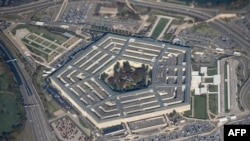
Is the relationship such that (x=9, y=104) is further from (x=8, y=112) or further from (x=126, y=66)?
(x=126, y=66)

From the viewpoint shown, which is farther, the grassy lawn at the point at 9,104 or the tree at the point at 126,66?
the tree at the point at 126,66

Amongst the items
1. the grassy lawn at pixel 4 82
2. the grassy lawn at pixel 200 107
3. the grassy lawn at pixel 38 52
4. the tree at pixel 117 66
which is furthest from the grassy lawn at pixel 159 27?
the grassy lawn at pixel 4 82

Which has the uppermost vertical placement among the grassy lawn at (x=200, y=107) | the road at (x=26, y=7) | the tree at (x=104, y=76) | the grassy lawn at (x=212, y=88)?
the road at (x=26, y=7)

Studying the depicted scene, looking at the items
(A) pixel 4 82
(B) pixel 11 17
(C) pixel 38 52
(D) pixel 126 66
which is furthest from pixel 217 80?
(B) pixel 11 17

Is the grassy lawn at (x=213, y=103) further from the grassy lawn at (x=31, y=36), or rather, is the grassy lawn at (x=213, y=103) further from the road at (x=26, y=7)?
the road at (x=26, y=7)

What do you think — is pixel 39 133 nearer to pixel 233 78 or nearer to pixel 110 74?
pixel 110 74

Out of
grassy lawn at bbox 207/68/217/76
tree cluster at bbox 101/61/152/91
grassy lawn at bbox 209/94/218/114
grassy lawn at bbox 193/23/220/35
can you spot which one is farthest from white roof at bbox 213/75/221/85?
grassy lawn at bbox 193/23/220/35

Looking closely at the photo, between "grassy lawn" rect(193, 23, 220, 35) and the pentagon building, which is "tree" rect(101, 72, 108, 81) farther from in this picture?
"grassy lawn" rect(193, 23, 220, 35)
